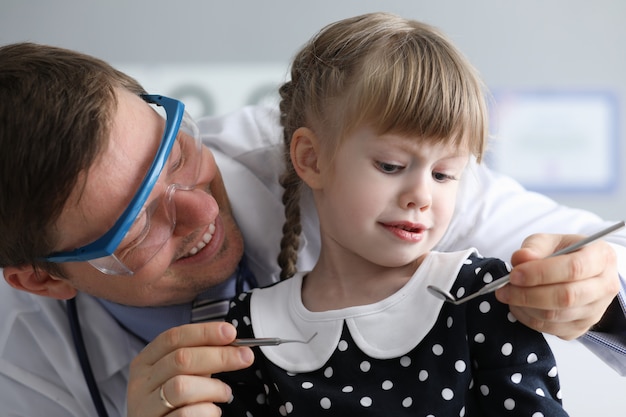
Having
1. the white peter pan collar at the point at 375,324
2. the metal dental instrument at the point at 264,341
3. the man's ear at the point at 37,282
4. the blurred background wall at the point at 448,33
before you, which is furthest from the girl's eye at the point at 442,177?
the blurred background wall at the point at 448,33

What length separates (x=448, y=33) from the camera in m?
3.30

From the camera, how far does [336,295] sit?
1120mm

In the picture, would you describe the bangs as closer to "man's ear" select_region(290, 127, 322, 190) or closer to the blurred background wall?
"man's ear" select_region(290, 127, 322, 190)

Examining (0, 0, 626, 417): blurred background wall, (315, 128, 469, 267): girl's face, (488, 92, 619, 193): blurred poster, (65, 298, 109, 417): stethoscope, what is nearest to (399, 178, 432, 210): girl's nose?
(315, 128, 469, 267): girl's face

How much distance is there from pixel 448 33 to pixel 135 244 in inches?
94.8

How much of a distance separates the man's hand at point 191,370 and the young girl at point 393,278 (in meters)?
0.07

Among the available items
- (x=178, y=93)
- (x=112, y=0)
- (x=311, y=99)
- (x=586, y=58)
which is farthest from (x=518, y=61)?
(x=311, y=99)

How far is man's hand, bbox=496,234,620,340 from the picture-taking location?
92 centimetres

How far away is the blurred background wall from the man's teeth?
6.69 feet

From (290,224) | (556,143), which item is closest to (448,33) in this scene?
(556,143)

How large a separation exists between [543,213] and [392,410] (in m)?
0.61

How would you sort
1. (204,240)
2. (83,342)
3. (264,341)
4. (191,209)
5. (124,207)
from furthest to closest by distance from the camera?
(83,342) < (204,240) < (191,209) < (124,207) < (264,341)

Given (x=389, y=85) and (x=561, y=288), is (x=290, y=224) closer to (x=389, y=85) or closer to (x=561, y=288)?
(x=389, y=85)

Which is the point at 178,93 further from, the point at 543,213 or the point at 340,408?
the point at 340,408
